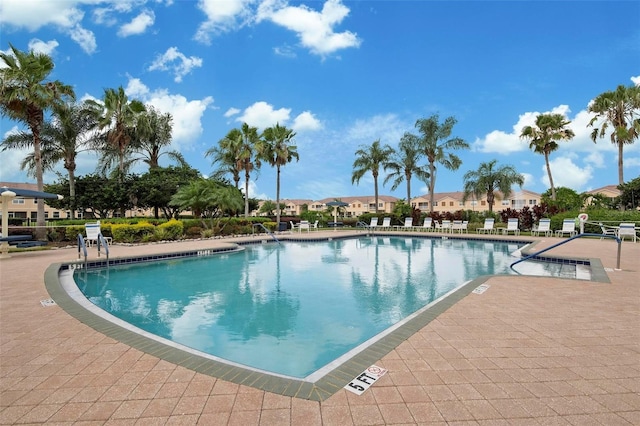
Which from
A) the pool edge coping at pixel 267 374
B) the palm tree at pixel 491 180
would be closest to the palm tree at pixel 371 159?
the palm tree at pixel 491 180

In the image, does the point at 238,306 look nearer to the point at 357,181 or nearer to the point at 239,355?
the point at 239,355

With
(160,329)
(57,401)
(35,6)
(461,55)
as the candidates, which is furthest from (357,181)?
(57,401)

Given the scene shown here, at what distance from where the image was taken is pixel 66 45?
13.2 m

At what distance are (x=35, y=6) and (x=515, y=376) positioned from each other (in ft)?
46.5

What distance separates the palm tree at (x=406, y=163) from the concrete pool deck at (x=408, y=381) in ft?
81.4

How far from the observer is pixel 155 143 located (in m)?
26.9

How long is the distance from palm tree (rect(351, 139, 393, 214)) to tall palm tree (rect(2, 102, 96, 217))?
20361 millimetres

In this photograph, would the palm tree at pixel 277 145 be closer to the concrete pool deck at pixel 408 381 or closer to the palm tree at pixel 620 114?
the concrete pool deck at pixel 408 381

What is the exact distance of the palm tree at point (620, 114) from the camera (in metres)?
22.7

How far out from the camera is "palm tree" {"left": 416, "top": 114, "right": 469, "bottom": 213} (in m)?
26.8

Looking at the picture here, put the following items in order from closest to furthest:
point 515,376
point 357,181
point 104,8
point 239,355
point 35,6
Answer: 1. point 515,376
2. point 239,355
3. point 35,6
4. point 104,8
5. point 357,181

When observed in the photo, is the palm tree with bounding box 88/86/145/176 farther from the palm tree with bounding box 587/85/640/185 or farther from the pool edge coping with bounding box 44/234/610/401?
the palm tree with bounding box 587/85/640/185

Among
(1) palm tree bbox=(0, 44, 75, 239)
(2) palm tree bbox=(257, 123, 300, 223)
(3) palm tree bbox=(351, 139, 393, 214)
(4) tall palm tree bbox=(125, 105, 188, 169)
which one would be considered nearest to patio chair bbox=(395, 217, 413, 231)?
(3) palm tree bbox=(351, 139, 393, 214)

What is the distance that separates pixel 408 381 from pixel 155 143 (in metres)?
28.9
